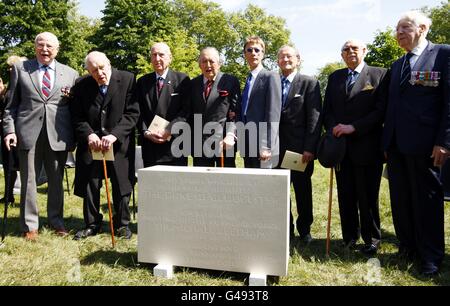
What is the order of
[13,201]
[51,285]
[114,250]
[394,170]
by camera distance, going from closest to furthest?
1. [51,285]
2. [394,170]
3. [114,250]
4. [13,201]

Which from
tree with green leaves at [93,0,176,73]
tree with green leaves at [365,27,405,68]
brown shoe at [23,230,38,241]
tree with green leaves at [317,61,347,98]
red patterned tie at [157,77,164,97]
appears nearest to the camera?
brown shoe at [23,230,38,241]

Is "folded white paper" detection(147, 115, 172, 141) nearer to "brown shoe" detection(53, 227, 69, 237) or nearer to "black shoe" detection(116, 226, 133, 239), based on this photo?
"black shoe" detection(116, 226, 133, 239)

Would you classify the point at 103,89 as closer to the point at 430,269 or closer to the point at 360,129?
the point at 360,129

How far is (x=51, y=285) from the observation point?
3.63m

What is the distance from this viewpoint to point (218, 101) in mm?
4965

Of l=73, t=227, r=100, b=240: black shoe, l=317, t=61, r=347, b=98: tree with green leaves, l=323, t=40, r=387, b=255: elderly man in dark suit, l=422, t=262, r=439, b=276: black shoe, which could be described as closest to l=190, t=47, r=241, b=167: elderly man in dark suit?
l=323, t=40, r=387, b=255: elderly man in dark suit

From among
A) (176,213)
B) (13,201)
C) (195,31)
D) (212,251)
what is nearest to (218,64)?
(176,213)

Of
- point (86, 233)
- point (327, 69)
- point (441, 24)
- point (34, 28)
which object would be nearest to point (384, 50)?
point (86, 233)

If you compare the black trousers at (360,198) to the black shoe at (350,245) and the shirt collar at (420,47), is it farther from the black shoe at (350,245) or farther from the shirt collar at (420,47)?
the shirt collar at (420,47)

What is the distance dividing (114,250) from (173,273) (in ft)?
3.44

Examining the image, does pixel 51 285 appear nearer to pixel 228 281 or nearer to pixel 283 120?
pixel 228 281

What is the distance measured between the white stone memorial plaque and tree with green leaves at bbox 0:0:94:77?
2998 centimetres

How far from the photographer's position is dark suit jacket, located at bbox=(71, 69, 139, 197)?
503 centimetres

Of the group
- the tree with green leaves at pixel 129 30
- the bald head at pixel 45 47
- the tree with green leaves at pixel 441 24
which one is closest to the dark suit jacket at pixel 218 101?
the bald head at pixel 45 47
